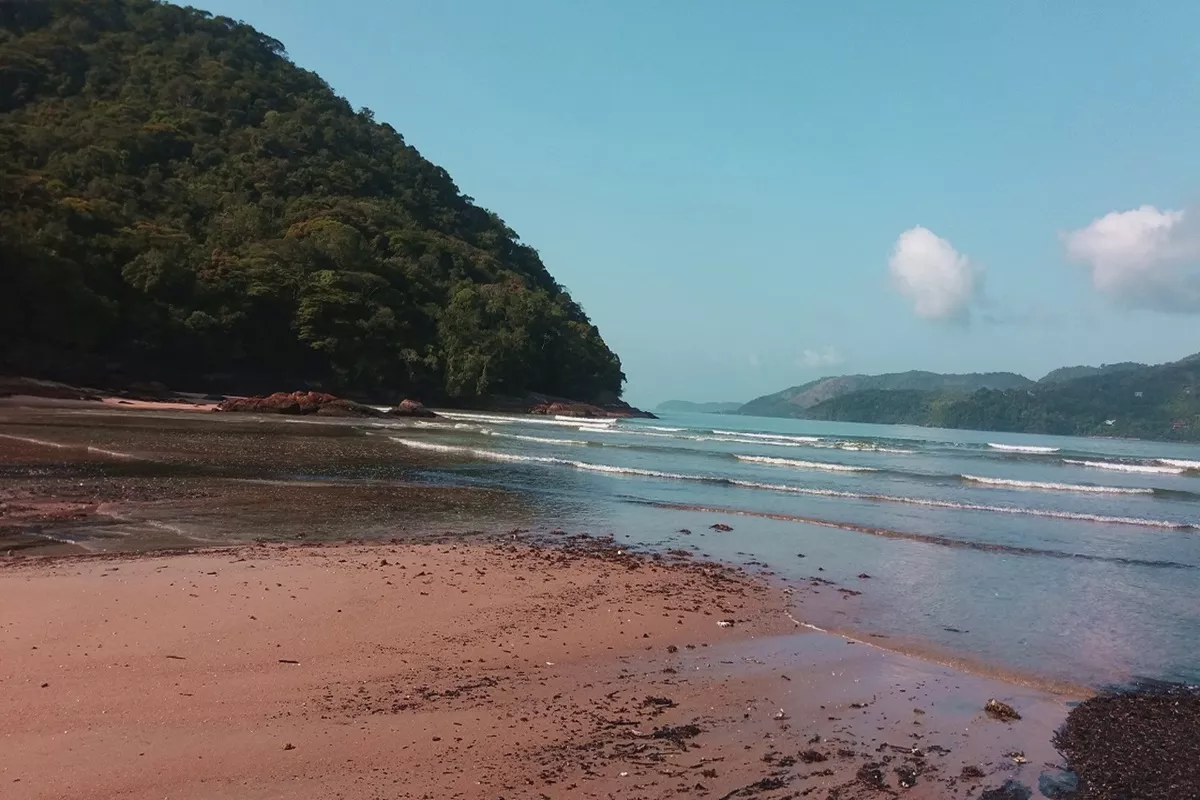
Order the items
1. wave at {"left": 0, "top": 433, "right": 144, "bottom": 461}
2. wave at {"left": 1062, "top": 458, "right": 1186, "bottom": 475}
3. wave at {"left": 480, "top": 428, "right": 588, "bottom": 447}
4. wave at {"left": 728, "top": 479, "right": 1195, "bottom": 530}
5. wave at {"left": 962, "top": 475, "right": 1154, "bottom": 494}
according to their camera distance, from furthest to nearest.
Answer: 1. wave at {"left": 1062, "top": 458, "right": 1186, "bottom": 475}
2. wave at {"left": 480, "top": 428, "right": 588, "bottom": 447}
3. wave at {"left": 962, "top": 475, "right": 1154, "bottom": 494}
4. wave at {"left": 728, "top": 479, "right": 1195, "bottom": 530}
5. wave at {"left": 0, "top": 433, "right": 144, "bottom": 461}

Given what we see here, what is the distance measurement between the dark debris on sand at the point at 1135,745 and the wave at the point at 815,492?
606 inches

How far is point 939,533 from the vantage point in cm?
1681

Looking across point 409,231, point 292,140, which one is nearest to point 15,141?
point 292,140

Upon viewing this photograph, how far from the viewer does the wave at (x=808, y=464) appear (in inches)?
1272

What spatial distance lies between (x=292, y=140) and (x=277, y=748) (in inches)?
3872

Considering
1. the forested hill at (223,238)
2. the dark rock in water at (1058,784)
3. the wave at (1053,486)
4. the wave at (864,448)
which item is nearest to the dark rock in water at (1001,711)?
the dark rock in water at (1058,784)

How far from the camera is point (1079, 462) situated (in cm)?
4697

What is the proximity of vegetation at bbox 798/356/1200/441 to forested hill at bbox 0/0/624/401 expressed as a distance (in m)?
117

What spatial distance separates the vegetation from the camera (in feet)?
515

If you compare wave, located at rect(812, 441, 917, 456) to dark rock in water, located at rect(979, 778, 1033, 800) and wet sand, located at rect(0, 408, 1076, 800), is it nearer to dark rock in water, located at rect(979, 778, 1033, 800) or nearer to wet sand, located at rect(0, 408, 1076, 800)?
wet sand, located at rect(0, 408, 1076, 800)

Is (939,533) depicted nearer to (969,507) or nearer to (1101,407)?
(969,507)

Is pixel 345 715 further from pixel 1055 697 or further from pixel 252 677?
pixel 1055 697

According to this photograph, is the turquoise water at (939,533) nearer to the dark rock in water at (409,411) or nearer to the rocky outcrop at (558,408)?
the dark rock in water at (409,411)

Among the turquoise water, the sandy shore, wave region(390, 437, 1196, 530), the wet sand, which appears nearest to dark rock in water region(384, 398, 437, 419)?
the turquoise water
